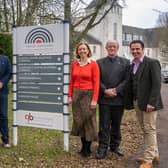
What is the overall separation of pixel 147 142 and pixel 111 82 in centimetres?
116

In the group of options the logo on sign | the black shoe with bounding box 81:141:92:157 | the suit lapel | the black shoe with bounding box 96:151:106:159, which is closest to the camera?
the suit lapel

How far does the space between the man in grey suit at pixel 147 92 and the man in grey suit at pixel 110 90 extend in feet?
0.73

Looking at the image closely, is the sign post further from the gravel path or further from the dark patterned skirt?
the gravel path

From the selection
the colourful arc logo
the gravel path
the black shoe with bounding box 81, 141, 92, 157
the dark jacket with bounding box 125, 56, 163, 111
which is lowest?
the gravel path

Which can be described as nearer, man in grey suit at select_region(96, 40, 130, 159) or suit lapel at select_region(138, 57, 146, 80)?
suit lapel at select_region(138, 57, 146, 80)

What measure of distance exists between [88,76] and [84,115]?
2.18 ft

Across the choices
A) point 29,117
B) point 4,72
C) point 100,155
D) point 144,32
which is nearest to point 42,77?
point 4,72

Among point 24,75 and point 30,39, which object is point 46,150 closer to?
point 24,75

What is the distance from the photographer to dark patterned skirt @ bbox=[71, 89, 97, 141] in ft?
22.0

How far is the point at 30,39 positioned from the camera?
737cm

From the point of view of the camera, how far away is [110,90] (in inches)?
266

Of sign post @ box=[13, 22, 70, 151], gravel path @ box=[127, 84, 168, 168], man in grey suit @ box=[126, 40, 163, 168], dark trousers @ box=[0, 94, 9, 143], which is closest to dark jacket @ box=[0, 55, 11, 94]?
dark trousers @ box=[0, 94, 9, 143]

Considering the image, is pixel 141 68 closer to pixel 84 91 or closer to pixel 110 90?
pixel 110 90

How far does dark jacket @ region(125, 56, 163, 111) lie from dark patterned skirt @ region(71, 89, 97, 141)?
0.82 meters
